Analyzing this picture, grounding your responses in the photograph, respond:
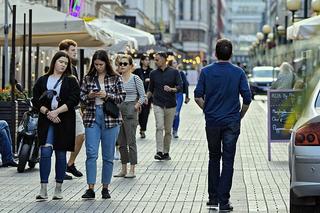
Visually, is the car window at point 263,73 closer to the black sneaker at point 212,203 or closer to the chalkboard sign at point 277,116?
the chalkboard sign at point 277,116

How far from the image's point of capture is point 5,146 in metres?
14.7

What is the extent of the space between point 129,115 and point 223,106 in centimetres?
381

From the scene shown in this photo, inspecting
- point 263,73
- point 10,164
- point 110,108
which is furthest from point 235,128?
point 263,73

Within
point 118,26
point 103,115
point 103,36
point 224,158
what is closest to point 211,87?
point 224,158

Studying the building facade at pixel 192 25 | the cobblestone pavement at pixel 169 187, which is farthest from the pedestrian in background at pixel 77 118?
the building facade at pixel 192 25

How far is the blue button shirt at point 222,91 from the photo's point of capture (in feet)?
34.7

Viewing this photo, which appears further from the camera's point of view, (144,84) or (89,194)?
(144,84)

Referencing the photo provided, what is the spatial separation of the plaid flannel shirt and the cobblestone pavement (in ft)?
2.94

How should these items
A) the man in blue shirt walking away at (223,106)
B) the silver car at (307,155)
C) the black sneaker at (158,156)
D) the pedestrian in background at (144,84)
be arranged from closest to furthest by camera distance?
the silver car at (307,155) < the man in blue shirt walking away at (223,106) < the black sneaker at (158,156) < the pedestrian in background at (144,84)

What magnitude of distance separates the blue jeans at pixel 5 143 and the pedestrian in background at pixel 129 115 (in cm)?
175

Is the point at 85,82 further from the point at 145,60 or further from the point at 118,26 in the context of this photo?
the point at 118,26

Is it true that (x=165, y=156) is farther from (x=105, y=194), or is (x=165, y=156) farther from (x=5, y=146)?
(x=105, y=194)

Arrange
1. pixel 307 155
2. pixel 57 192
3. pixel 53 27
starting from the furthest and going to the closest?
pixel 53 27 < pixel 57 192 < pixel 307 155

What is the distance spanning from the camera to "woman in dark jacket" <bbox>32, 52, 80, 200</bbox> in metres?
11.3
